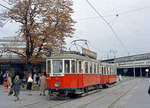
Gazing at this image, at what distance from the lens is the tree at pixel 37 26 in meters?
23.7

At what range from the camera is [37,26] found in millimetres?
23812

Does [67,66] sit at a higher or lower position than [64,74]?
higher

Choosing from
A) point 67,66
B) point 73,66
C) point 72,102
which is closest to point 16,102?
point 72,102

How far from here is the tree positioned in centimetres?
2372

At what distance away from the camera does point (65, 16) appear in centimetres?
2561

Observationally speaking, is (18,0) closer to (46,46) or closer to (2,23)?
(2,23)

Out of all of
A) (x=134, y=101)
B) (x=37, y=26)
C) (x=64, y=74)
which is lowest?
(x=134, y=101)

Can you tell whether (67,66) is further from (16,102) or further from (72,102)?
(16,102)

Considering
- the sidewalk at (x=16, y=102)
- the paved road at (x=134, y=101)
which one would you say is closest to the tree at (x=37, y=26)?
the sidewalk at (x=16, y=102)

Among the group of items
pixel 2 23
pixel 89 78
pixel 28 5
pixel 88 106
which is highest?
pixel 28 5

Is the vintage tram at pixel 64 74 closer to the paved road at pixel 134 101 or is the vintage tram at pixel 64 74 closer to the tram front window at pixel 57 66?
the tram front window at pixel 57 66

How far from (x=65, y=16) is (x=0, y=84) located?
13.9 metres

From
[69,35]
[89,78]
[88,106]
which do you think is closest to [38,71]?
[69,35]

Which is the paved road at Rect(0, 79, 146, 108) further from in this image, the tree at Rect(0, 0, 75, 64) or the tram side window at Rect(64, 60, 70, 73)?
the tree at Rect(0, 0, 75, 64)
